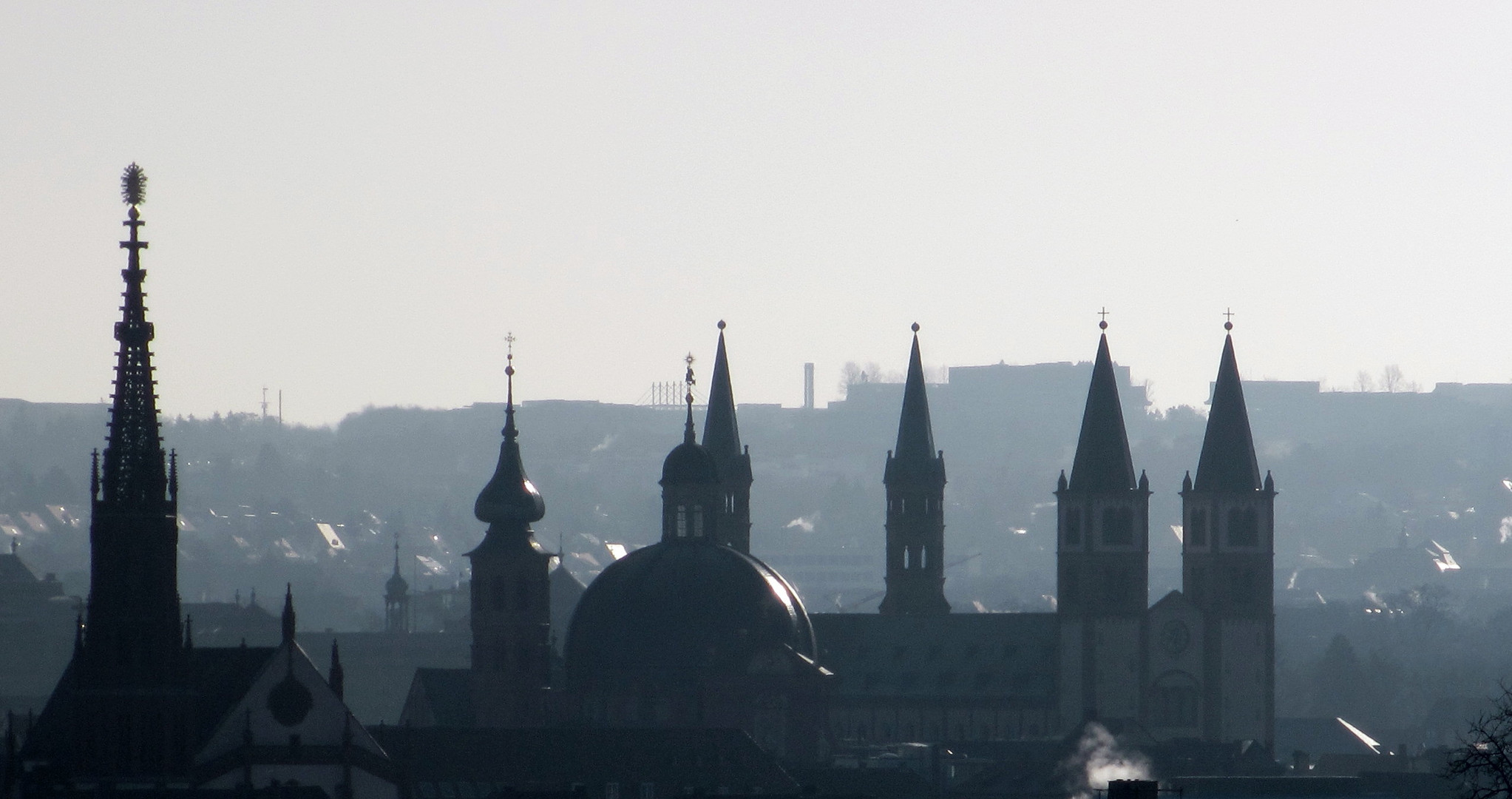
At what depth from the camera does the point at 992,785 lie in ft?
436

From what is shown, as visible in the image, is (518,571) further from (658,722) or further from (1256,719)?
(1256,719)

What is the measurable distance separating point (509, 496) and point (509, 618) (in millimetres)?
4381

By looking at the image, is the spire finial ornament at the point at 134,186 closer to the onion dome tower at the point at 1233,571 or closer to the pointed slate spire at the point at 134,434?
the pointed slate spire at the point at 134,434

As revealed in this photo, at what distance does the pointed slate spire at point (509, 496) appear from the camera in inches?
5546

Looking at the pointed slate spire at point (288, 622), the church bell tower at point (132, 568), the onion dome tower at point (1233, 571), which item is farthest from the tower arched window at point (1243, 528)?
the church bell tower at point (132, 568)

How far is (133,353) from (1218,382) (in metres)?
76.8

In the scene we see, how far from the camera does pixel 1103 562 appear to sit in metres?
154

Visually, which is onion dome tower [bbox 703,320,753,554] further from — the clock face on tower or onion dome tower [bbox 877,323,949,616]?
the clock face on tower

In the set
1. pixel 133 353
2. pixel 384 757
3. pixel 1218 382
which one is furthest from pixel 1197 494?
pixel 133 353

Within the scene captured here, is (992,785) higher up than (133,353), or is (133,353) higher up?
(133,353)

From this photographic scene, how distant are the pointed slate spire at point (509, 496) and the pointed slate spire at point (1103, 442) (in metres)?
22.6

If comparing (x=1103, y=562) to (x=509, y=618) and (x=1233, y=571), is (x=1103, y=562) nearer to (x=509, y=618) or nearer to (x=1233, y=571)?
(x=1233, y=571)

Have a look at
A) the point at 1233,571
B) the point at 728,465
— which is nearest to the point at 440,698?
the point at 728,465

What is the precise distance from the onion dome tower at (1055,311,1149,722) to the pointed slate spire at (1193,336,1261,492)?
9.26ft
